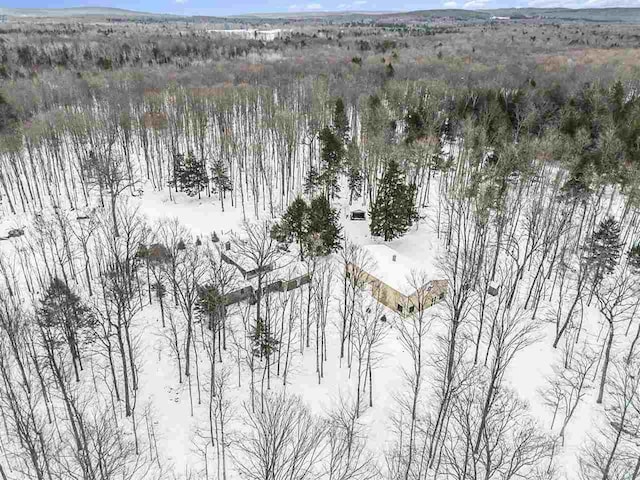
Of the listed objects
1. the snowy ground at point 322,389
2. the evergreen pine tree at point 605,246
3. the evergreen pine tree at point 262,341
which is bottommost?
the snowy ground at point 322,389

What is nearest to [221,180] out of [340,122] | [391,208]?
[391,208]

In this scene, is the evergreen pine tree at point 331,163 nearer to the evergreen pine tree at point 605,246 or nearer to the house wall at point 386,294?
the house wall at point 386,294

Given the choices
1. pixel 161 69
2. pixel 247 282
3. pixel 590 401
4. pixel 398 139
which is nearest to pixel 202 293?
pixel 247 282

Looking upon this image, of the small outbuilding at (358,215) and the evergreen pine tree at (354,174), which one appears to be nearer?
the small outbuilding at (358,215)

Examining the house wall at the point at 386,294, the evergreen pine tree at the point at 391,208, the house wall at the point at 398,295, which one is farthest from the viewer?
the evergreen pine tree at the point at 391,208

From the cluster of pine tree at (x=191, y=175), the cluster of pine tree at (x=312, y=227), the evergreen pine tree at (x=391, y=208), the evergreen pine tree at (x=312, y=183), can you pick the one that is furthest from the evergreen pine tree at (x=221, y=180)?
the evergreen pine tree at (x=391, y=208)

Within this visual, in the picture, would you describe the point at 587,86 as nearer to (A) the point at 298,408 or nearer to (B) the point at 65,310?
(A) the point at 298,408

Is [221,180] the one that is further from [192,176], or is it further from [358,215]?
[358,215]
